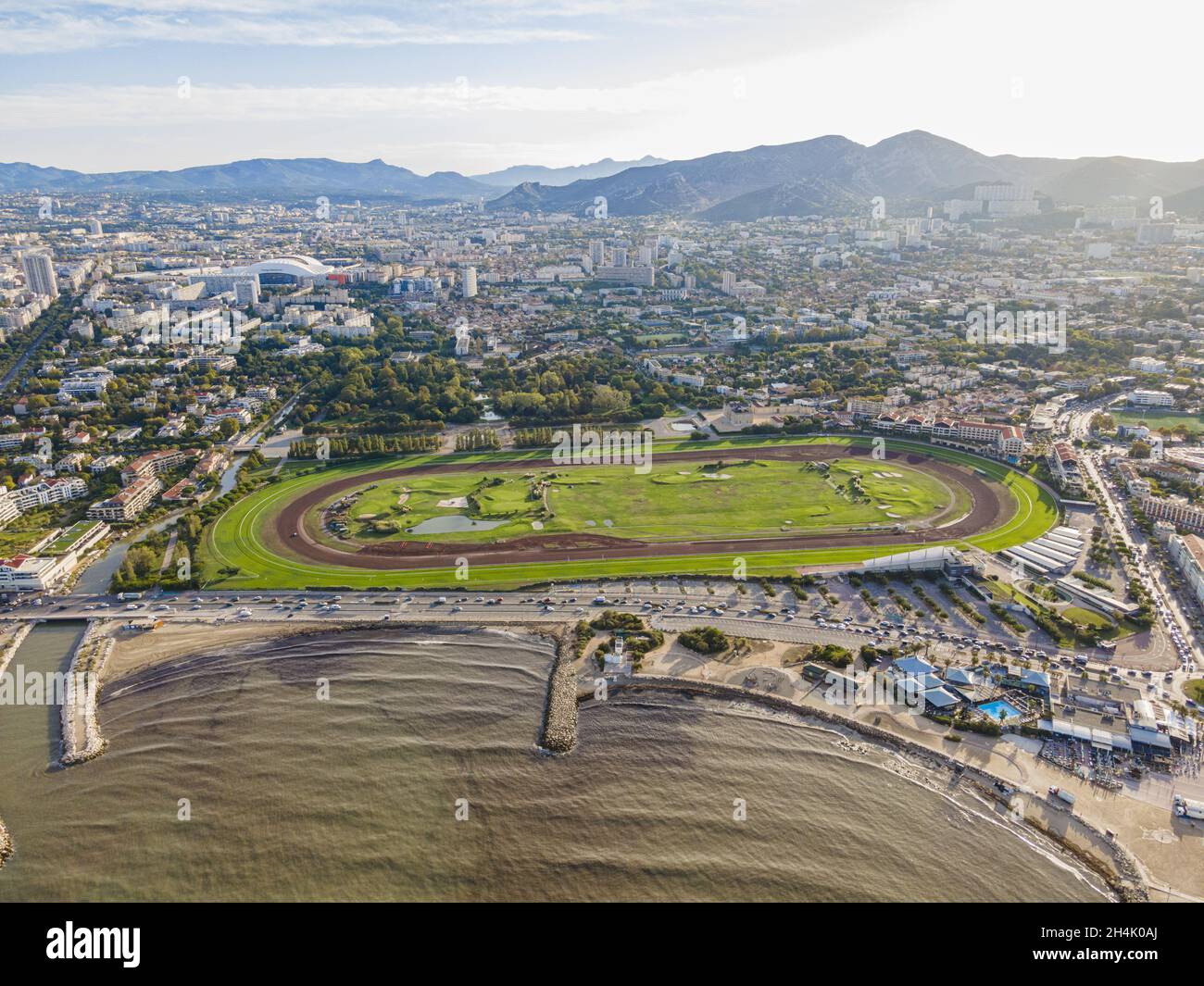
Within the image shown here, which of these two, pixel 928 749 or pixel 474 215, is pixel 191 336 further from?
pixel 474 215

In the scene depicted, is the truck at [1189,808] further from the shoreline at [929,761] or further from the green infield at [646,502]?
the green infield at [646,502]

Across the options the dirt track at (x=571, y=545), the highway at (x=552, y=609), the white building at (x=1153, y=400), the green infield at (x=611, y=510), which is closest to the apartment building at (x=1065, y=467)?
the green infield at (x=611, y=510)

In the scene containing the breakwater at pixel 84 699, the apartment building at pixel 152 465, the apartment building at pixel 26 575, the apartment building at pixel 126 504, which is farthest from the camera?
the apartment building at pixel 152 465

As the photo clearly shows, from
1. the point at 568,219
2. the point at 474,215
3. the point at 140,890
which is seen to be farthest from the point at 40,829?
the point at 474,215

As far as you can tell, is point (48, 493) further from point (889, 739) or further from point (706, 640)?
point (889, 739)

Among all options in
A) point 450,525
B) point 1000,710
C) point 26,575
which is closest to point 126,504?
point 26,575

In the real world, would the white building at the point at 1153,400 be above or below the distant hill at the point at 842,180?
below

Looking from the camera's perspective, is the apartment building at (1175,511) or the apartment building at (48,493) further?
the apartment building at (48,493)

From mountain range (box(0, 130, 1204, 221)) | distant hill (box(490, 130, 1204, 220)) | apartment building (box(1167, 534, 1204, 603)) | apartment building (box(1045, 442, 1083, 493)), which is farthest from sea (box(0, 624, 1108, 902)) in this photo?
distant hill (box(490, 130, 1204, 220))
